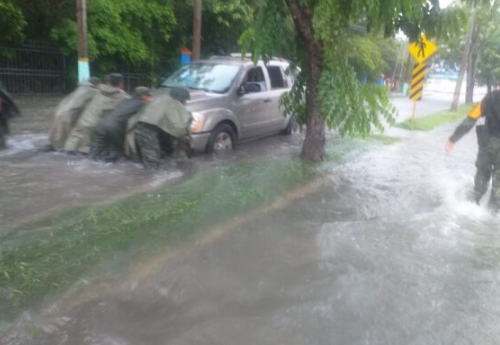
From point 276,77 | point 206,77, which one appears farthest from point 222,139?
point 276,77

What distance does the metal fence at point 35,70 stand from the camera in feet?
50.6

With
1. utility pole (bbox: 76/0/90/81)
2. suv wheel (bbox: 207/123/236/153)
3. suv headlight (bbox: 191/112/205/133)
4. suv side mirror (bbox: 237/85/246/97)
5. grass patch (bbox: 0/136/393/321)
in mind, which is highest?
utility pole (bbox: 76/0/90/81)

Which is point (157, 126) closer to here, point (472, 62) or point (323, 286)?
point (323, 286)

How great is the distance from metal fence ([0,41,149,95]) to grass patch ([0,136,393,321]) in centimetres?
1119

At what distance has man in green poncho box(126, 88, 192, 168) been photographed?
7.05 metres

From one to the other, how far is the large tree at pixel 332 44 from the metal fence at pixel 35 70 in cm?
1045

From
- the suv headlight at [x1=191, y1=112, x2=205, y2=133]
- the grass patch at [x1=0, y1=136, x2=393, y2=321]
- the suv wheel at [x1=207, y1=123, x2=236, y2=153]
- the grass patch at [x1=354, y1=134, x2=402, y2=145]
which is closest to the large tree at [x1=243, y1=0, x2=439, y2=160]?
the grass patch at [x1=0, y1=136, x2=393, y2=321]

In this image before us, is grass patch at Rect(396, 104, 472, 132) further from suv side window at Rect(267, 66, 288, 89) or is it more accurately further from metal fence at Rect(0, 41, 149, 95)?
metal fence at Rect(0, 41, 149, 95)

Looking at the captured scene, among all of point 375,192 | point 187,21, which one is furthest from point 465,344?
point 187,21

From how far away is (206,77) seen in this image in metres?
9.16

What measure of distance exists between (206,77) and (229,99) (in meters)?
0.79

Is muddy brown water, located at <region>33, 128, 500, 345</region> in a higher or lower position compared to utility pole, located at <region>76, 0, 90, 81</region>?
lower

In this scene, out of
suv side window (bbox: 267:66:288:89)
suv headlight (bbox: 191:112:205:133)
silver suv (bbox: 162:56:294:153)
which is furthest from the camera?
suv side window (bbox: 267:66:288:89)

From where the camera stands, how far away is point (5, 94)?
750 centimetres
